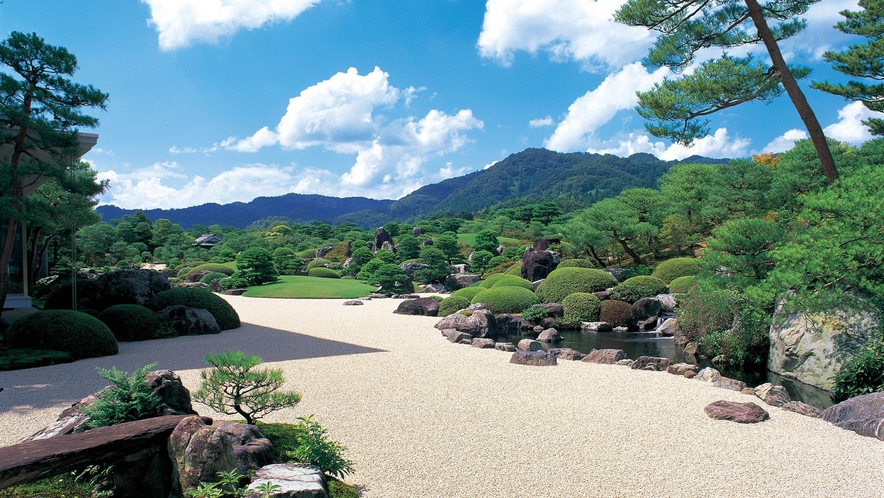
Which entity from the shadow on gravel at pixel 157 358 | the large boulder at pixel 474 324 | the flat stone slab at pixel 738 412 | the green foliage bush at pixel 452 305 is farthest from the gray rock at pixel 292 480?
the green foliage bush at pixel 452 305

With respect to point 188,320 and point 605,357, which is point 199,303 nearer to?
point 188,320

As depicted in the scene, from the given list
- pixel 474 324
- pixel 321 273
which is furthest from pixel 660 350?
pixel 321 273

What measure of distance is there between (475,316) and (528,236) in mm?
30135

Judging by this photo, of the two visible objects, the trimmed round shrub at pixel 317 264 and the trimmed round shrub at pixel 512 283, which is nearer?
the trimmed round shrub at pixel 512 283

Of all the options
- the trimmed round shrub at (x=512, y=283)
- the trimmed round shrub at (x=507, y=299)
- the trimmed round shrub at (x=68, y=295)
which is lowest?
the trimmed round shrub at (x=507, y=299)

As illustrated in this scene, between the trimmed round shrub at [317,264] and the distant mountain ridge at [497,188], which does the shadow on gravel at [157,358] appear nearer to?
the trimmed round shrub at [317,264]

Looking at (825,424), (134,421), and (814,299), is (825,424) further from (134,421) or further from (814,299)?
(134,421)

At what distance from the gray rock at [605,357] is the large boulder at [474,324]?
132 inches

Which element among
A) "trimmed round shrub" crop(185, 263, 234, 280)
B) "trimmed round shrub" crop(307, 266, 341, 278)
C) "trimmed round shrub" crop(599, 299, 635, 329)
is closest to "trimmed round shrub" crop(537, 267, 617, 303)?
"trimmed round shrub" crop(599, 299, 635, 329)

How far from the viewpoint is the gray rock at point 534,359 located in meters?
8.53

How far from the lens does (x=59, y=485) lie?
3555 mm

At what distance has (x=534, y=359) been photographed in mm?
8578

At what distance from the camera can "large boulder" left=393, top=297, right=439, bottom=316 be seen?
1645cm

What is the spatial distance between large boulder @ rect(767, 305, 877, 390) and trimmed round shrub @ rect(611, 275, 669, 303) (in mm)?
6884
